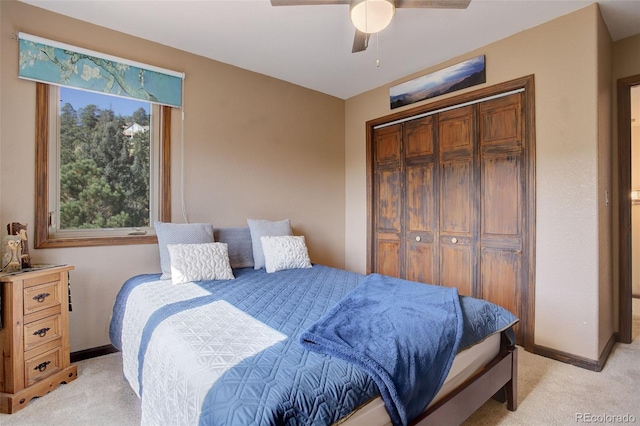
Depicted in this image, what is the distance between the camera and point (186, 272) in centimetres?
231

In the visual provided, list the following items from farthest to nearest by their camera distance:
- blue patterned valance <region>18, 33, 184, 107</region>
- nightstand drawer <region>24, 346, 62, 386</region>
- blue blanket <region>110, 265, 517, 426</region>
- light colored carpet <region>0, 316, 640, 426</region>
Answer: blue patterned valance <region>18, 33, 184, 107</region> < nightstand drawer <region>24, 346, 62, 386</region> < light colored carpet <region>0, 316, 640, 426</region> < blue blanket <region>110, 265, 517, 426</region>

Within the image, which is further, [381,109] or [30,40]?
[381,109]

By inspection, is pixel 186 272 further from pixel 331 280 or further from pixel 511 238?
pixel 511 238

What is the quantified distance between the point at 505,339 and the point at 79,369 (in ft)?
9.62

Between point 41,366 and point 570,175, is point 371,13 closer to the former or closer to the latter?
point 570,175

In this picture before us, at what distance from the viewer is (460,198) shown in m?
3.10

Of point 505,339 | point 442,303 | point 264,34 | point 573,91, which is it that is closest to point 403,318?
point 442,303

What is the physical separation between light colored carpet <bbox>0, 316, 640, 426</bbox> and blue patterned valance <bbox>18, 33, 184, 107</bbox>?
2.17 metres

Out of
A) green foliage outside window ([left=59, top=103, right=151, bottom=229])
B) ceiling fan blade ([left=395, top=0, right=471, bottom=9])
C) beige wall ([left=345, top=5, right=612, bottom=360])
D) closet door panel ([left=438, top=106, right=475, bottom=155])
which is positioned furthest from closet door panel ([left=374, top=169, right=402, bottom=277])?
green foliage outside window ([left=59, top=103, right=151, bottom=229])

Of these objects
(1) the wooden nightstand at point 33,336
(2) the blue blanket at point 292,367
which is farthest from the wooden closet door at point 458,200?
(1) the wooden nightstand at point 33,336

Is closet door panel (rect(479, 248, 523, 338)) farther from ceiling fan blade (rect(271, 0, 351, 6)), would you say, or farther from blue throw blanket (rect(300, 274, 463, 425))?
ceiling fan blade (rect(271, 0, 351, 6))

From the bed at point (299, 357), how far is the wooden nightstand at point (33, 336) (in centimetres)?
37

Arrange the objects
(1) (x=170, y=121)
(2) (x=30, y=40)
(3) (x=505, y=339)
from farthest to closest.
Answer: (1) (x=170, y=121) < (2) (x=30, y=40) < (3) (x=505, y=339)

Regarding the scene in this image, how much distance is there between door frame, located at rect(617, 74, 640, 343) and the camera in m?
2.63
